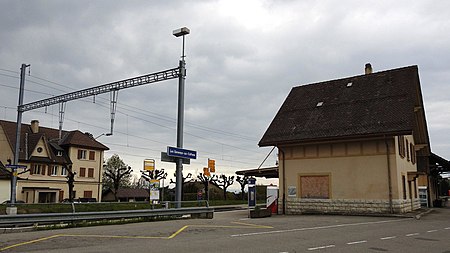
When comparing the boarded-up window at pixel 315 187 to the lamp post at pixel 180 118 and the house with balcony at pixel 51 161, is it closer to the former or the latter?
the lamp post at pixel 180 118

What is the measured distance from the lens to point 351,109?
26.6 metres

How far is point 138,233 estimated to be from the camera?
14.1 meters

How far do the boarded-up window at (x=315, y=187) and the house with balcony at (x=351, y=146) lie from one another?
6cm

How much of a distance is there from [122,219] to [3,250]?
8504 millimetres

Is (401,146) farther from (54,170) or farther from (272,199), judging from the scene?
(54,170)

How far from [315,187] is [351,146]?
3251mm

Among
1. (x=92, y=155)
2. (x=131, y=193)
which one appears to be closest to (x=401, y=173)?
(x=92, y=155)

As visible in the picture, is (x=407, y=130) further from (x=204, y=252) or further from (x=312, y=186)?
(x=204, y=252)

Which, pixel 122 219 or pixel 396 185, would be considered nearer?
pixel 122 219

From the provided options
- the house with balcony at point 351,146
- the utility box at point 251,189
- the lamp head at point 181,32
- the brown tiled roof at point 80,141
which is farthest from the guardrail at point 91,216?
the brown tiled roof at point 80,141

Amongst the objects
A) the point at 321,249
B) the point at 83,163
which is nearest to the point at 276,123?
the point at 321,249

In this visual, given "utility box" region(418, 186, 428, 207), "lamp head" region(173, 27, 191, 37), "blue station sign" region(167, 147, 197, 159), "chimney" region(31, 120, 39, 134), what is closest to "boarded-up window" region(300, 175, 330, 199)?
"blue station sign" region(167, 147, 197, 159)

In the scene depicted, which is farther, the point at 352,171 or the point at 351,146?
the point at 351,146

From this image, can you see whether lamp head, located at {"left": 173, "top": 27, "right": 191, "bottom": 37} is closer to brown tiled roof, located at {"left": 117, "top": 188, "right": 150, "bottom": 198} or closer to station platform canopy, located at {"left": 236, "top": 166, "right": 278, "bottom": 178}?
station platform canopy, located at {"left": 236, "top": 166, "right": 278, "bottom": 178}
